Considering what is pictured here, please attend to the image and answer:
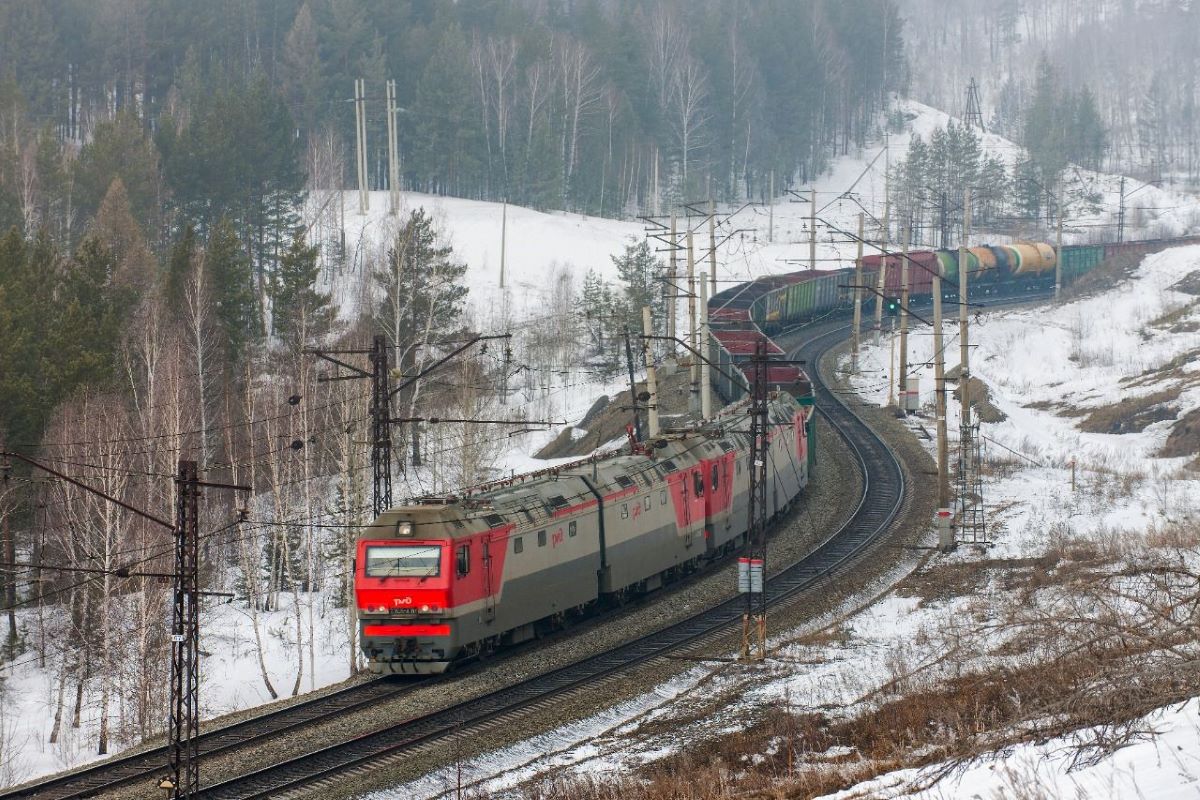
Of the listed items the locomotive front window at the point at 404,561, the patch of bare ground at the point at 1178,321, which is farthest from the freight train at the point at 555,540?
the patch of bare ground at the point at 1178,321

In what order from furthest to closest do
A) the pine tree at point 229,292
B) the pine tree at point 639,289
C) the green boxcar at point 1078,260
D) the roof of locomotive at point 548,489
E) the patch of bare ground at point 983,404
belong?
1. the green boxcar at point 1078,260
2. the pine tree at point 639,289
3. the patch of bare ground at point 983,404
4. the pine tree at point 229,292
5. the roof of locomotive at point 548,489

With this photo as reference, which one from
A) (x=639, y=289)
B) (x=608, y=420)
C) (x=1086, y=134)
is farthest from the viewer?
(x=1086, y=134)

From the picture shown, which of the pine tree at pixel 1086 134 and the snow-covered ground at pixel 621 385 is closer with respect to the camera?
the snow-covered ground at pixel 621 385

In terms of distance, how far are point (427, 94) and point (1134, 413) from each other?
64183mm

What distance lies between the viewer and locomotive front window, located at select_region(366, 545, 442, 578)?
24797mm

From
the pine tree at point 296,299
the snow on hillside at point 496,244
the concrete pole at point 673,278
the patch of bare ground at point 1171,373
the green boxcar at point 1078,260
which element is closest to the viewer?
the concrete pole at point 673,278

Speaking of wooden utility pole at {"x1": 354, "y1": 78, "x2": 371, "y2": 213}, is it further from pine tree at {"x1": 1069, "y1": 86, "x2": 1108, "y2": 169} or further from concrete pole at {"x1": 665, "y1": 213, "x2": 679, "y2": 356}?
pine tree at {"x1": 1069, "y1": 86, "x2": 1108, "y2": 169}

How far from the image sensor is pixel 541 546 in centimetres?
2752

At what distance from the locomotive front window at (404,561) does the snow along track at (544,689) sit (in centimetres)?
257

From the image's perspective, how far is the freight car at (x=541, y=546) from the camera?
25.0 meters

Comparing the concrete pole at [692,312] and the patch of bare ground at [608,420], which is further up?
the concrete pole at [692,312]

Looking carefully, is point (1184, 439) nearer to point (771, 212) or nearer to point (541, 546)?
point (541, 546)

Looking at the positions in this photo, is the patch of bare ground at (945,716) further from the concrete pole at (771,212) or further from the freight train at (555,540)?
the concrete pole at (771,212)

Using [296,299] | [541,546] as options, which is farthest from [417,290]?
[541,546]
